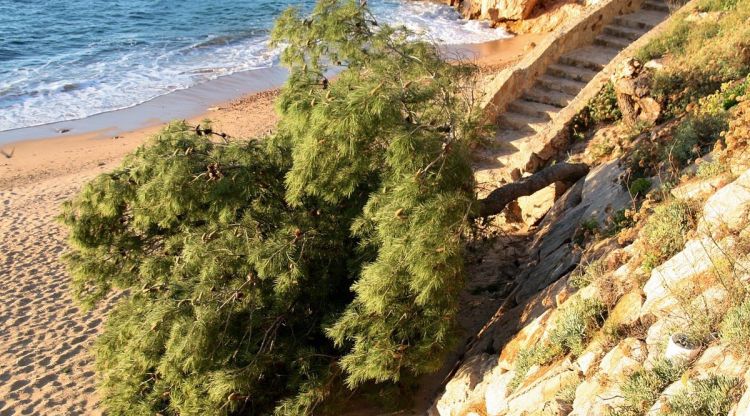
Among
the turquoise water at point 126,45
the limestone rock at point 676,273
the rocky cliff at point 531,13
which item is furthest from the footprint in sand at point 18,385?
the rocky cliff at point 531,13

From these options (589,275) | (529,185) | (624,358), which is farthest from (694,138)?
(624,358)

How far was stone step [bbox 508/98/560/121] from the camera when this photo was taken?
1195 cm

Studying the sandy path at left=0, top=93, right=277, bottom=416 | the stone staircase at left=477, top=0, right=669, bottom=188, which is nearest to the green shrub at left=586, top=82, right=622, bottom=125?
the stone staircase at left=477, top=0, right=669, bottom=188

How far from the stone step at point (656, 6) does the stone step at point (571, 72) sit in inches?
126

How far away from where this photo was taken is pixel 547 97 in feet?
40.1

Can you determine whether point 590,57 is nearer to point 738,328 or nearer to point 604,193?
point 604,193

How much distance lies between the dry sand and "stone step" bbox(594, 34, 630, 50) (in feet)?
21.1

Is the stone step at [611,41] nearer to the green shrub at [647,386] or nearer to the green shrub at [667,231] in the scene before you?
the green shrub at [667,231]

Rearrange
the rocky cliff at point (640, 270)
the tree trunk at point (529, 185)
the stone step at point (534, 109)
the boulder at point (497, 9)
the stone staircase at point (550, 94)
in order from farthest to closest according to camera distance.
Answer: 1. the boulder at point (497, 9)
2. the stone step at point (534, 109)
3. the stone staircase at point (550, 94)
4. the tree trunk at point (529, 185)
5. the rocky cliff at point (640, 270)

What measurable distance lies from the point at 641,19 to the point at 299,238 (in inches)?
424

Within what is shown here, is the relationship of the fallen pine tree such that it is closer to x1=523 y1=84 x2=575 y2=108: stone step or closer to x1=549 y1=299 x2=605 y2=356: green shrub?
x1=549 y1=299 x2=605 y2=356: green shrub

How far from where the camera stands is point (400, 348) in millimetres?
6371

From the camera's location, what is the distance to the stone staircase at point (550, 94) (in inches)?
445

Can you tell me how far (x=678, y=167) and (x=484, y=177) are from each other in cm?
400
